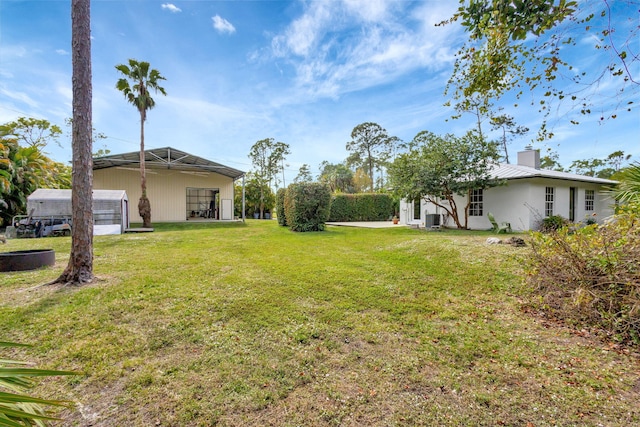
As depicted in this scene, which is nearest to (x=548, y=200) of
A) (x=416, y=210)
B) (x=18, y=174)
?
(x=416, y=210)

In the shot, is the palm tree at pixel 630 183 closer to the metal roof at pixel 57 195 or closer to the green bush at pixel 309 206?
the green bush at pixel 309 206

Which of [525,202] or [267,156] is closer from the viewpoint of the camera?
[525,202]

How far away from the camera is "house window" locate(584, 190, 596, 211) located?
13.4 m

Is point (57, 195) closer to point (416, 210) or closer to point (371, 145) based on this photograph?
point (416, 210)

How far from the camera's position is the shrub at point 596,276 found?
2928 mm

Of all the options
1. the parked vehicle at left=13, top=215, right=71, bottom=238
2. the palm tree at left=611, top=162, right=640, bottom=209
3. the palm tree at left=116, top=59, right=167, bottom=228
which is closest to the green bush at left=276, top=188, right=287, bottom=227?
the palm tree at left=116, top=59, right=167, bottom=228

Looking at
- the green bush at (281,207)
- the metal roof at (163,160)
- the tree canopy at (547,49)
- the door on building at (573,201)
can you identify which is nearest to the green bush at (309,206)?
the green bush at (281,207)

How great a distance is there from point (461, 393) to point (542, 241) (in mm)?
2793

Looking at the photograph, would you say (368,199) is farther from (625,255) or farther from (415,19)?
(625,255)

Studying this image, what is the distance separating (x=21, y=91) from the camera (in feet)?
35.2

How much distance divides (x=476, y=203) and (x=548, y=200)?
9.07 ft

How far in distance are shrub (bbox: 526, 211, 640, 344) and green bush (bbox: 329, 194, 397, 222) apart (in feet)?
52.7

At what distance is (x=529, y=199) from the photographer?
36.8 ft

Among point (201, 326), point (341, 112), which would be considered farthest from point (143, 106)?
point (201, 326)
